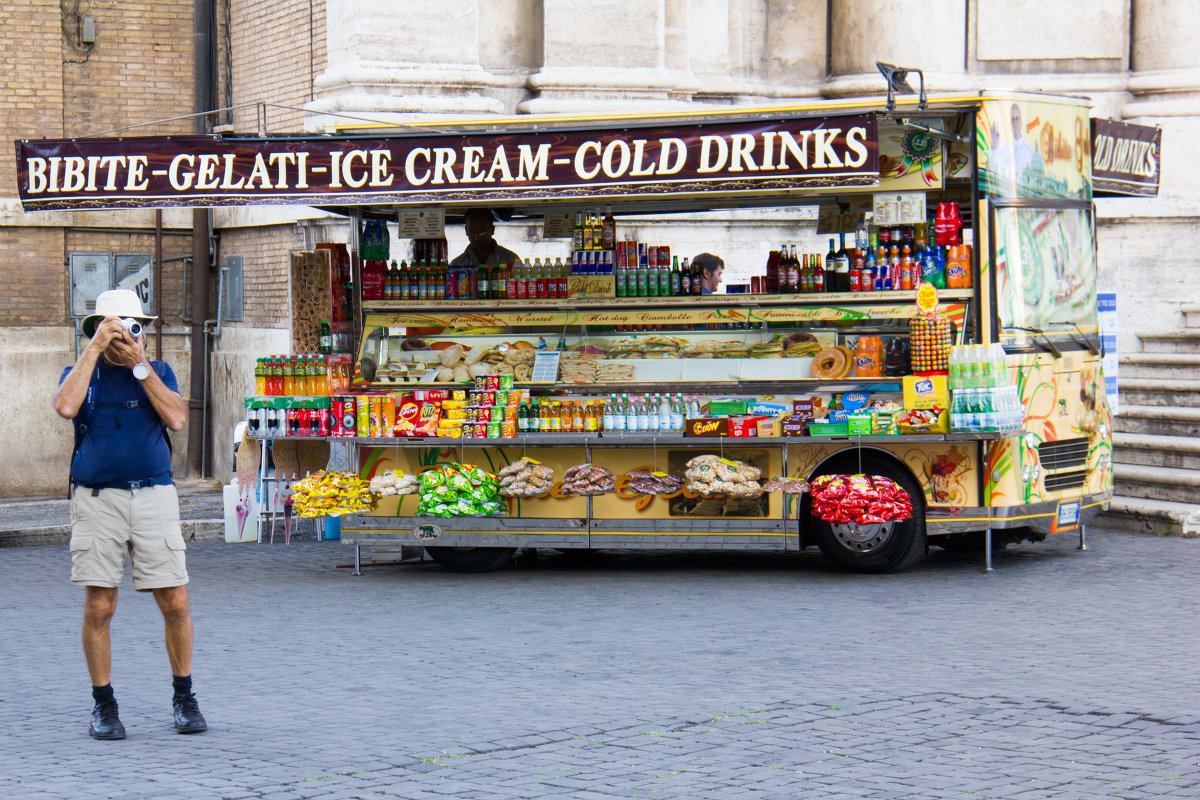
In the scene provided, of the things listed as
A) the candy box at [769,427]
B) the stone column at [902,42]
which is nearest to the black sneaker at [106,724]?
the candy box at [769,427]

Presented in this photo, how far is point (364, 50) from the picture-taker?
15.6 m

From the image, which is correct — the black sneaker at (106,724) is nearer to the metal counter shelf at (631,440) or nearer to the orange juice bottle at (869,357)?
the metal counter shelf at (631,440)

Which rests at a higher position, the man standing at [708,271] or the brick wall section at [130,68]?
the brick wall section at [130,68]

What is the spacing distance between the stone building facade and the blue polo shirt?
9076mm

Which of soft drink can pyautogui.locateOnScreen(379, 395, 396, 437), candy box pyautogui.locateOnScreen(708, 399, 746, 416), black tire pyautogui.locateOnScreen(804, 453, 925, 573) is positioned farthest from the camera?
soft drink can pyautogui.locateOnScreen(379, 395, 396, 437)

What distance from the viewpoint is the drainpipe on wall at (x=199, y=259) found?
17.3m

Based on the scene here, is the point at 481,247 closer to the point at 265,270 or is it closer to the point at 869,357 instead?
the point at 869,357

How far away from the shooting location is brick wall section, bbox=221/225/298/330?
1634cm

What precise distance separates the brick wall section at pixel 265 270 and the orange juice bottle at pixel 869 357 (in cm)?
767

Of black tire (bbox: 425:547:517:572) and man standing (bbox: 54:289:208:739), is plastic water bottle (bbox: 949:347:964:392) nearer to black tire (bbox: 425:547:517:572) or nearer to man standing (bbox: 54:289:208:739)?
black tire (bbox: 425:547:517:572)

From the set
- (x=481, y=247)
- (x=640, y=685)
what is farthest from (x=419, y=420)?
(x=640, y=685)

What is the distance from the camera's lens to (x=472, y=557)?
10898 mm

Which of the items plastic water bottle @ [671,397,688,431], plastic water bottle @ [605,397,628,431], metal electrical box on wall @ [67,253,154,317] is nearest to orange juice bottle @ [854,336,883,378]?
plastic water bottle @ [671,397,688,431]

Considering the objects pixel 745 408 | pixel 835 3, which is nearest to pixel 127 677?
pixel 745 408
